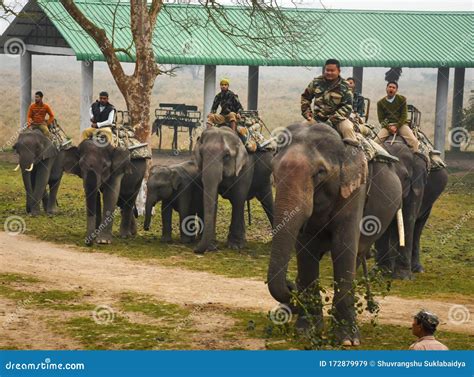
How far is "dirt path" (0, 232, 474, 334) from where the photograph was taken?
15359 millimetres

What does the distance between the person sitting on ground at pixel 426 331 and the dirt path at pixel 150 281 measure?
366 cm

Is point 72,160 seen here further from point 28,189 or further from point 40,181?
point 40,181

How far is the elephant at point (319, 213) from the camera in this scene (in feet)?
38.6

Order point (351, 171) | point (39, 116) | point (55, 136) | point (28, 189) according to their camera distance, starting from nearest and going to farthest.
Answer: point (351, 171) < point (28, 189) < point (39, 116) < point (55, 136)

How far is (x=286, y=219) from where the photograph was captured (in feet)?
38.5

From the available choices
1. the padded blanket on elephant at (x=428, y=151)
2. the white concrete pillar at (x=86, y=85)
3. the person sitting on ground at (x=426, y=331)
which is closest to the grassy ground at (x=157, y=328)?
the person sitting on ground at (x=426, y=331)

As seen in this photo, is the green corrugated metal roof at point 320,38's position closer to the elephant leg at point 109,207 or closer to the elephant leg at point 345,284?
the elephant leg at point 109,207

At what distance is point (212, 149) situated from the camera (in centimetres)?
2034

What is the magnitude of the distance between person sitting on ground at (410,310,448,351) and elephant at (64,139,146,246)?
1090 centimetres

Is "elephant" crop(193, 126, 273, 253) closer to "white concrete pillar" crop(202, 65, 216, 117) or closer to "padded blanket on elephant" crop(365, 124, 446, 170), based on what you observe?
"padded blanket on elephant" crop(365, 124, 446, 170)

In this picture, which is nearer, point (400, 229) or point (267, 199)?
point (400, 229)

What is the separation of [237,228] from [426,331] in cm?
1088

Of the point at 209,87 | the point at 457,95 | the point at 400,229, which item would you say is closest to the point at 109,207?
the point at 400,229

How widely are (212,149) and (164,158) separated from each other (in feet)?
63.3
